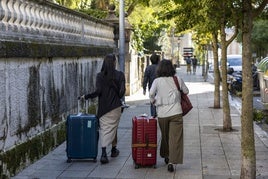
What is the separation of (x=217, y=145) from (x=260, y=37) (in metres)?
52.8

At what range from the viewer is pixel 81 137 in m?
8.91

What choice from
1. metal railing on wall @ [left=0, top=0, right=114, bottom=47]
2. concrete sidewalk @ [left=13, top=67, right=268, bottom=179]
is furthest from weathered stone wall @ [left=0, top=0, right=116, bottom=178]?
concrete sidewalk @ [left=13, top=67, right=268, bottom=179]

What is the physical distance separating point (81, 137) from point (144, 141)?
1130 millimetres

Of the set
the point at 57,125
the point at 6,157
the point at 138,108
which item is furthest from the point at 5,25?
the point at 138,108

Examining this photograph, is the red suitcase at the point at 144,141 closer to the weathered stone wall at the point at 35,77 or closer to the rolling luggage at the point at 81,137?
the rolling luggage at the point at 81,137

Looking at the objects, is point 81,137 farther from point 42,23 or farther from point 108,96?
point 42,23

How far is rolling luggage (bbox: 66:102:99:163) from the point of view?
8.88 meters

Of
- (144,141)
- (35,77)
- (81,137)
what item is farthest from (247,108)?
(35,77)

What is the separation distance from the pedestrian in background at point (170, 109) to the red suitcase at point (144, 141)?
0.20 meters

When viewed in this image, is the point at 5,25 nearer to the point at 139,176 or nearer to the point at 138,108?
the point at 139,176

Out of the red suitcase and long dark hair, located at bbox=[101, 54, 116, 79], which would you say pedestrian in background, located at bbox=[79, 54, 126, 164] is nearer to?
long dark hair, located at bbox=[101, 54, 116, 79]

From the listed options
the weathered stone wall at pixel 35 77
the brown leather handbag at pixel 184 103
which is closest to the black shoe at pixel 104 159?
the weathered stone wall at pixel 35 77

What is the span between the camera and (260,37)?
61.4 m

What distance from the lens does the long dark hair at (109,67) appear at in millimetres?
8953
